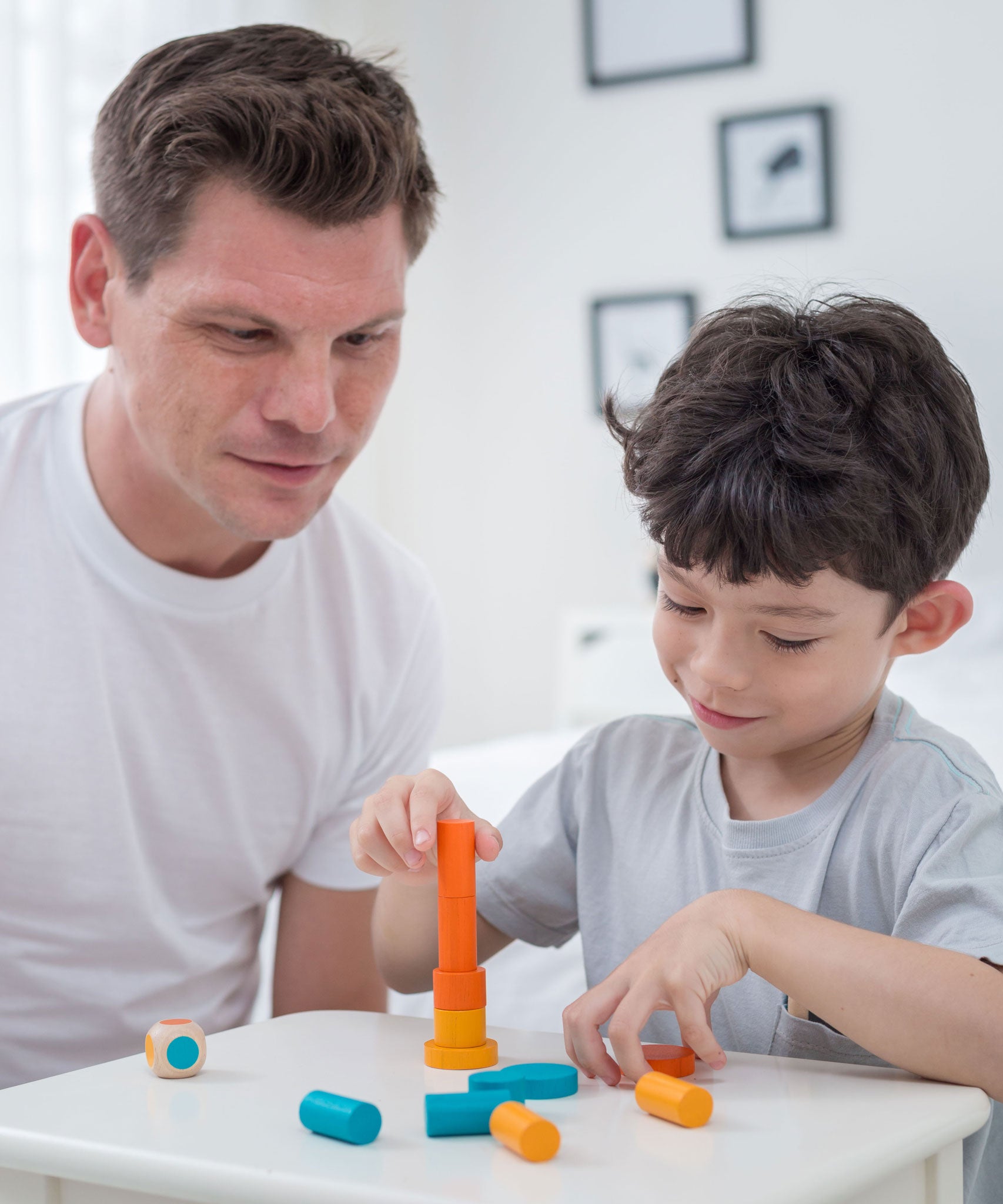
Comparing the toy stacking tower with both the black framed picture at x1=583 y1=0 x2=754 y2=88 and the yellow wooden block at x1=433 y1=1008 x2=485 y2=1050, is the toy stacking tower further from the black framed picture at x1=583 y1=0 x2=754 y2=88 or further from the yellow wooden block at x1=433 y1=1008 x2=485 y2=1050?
the black framed picture at x1=583 y1=0 x2=754 y2=88

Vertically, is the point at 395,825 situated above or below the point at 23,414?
below

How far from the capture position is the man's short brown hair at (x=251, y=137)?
113 cm

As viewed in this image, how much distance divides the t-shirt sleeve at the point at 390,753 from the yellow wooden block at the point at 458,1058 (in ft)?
1.88

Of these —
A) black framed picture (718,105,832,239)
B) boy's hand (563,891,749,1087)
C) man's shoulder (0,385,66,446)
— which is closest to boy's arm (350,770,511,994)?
boy's hand (563,891,749,1087)

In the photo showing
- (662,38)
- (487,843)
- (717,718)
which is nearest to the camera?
(487,843)

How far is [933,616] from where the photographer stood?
976 mm

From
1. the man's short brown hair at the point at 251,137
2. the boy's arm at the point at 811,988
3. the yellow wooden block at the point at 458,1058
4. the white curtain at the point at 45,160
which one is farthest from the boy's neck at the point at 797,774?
the white curtain at the point at 45,160

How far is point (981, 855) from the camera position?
2.82 ft

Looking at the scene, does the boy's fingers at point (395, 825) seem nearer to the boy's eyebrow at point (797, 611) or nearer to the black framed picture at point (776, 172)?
the boy's eyebrow at point (797, 611)

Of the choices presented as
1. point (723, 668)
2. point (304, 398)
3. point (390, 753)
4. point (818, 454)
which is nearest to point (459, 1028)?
point (723, 668)

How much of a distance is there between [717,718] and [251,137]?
612 millimetres

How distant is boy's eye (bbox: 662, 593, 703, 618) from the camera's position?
0.94m

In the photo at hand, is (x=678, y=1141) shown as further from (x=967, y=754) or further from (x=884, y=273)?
(x=884, y=273)

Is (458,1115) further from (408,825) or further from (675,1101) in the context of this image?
(408,825)
